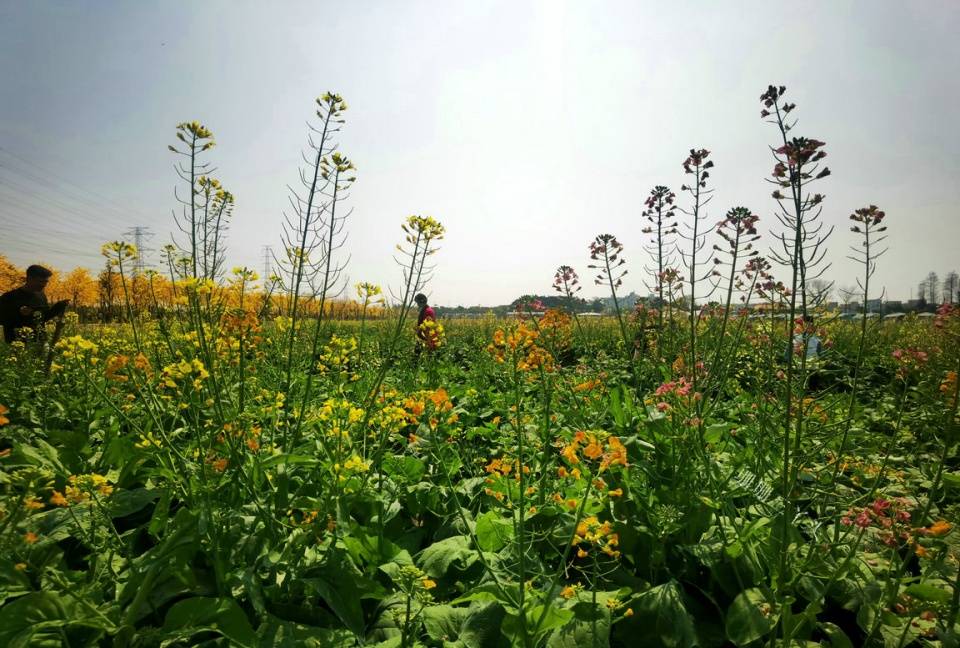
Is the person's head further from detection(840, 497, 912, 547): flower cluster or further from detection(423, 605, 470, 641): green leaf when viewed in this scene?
detection(840, 497, 912, 547): flower cluster

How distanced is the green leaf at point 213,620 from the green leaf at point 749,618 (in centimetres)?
174

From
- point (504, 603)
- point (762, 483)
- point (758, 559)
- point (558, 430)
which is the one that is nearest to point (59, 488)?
point (504, 603)

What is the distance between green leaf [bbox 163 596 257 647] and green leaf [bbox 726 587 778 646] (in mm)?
1743

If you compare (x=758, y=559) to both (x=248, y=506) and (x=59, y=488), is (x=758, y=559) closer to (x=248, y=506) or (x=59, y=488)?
(x=248, y=506)

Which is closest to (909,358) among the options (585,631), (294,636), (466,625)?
(585,631)

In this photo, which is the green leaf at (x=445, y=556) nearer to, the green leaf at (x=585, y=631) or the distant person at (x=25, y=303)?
the green leaf at (x=585, y=631)

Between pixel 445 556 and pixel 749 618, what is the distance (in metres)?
1.23

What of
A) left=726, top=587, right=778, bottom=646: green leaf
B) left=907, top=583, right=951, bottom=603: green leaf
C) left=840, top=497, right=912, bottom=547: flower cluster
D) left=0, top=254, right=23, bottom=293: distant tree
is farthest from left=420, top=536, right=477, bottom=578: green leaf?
left=0, top=254, right=23, bottom=293: distant tree

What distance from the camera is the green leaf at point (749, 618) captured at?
1.70 m

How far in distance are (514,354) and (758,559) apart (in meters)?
1.42

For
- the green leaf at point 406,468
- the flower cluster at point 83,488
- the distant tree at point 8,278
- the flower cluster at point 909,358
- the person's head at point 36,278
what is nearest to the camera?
the flower cluster at point 83,488

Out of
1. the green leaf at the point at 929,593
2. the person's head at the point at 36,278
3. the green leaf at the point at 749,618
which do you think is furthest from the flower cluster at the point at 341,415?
the person's head at the point at 36,278

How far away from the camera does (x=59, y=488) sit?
2.50 metres

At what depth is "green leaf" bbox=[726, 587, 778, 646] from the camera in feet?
5.57
